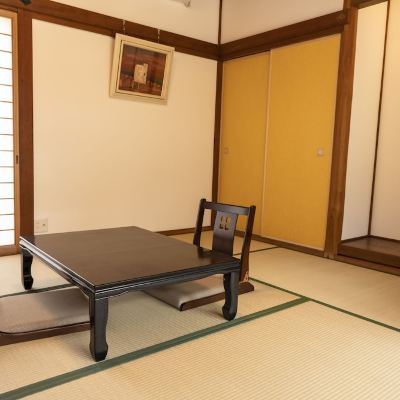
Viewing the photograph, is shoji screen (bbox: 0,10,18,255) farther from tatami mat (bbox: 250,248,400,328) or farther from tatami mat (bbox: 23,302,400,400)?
tatami mat (bbox: 23,302,400,400)

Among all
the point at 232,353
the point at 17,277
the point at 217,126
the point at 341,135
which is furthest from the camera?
the point at 217,126

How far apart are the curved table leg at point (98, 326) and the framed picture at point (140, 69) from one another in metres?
2.90

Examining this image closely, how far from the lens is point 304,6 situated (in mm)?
4102

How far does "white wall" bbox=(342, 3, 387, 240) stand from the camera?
392 cm

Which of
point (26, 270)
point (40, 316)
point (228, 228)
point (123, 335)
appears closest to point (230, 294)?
point (228, 228)

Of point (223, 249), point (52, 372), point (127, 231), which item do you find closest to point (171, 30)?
point (127, 231)

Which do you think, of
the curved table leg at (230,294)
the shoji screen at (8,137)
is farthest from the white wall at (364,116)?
the shoji screen at (8,137)

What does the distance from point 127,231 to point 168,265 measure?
947 mm

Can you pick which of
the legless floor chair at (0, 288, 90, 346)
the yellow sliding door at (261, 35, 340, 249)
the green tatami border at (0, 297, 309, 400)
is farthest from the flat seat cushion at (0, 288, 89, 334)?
the yellow sliding door at (261, 35, 340, 249)

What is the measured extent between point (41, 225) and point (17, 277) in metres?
0.92

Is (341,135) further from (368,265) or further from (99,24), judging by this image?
(99,24)

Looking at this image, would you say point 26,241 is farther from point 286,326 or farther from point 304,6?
point 304,6

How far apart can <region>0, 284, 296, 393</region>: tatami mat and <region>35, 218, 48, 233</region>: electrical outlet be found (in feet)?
5.32

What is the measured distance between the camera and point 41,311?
2.17 meters
